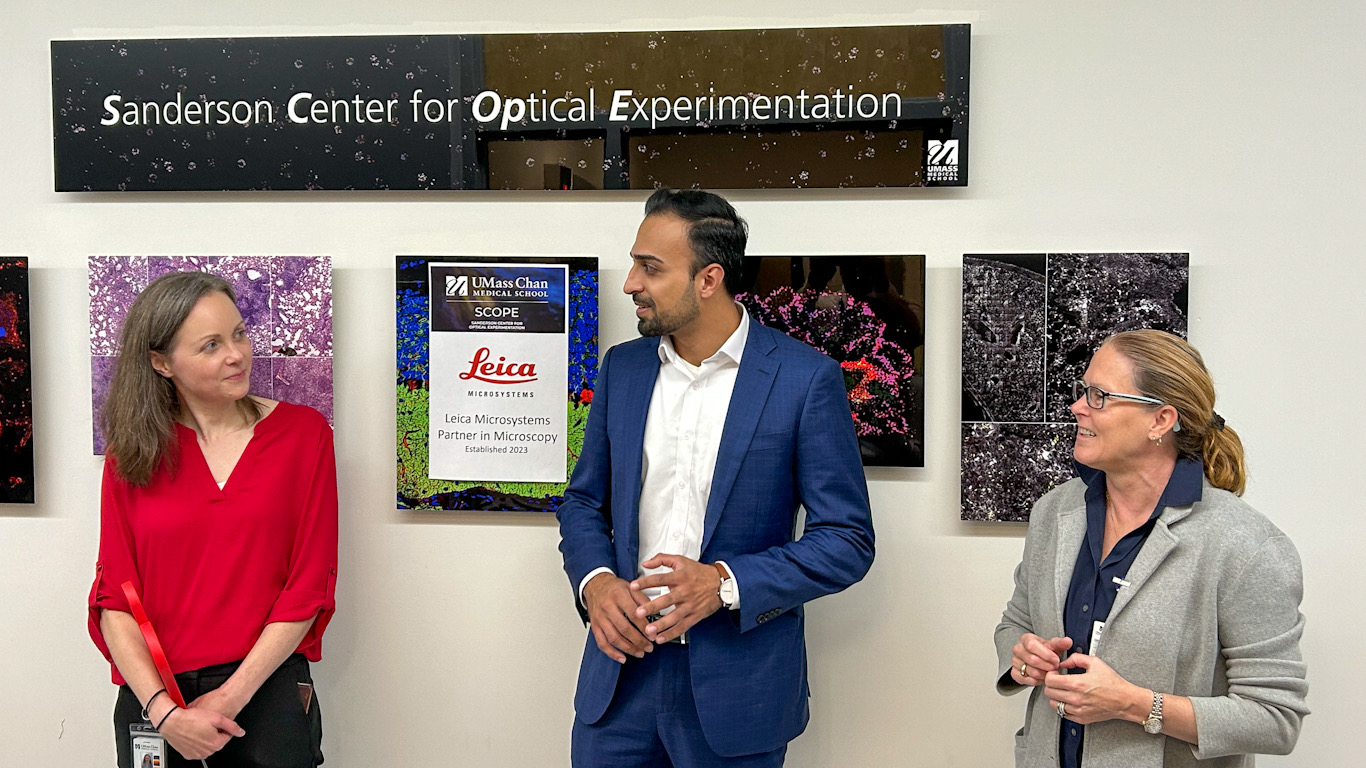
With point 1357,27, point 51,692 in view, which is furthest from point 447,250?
point 1357,27

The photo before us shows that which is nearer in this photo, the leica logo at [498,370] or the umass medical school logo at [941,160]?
the umass medical school logo at [941,160]

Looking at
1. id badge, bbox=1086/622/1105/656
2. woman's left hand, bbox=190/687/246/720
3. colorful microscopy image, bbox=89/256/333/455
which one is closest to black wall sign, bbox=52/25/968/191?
colorful microscopy image, bbox=89/256/333/455

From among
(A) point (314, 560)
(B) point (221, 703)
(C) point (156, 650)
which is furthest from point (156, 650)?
(A) point (314, 560)

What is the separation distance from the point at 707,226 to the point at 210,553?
1.41m

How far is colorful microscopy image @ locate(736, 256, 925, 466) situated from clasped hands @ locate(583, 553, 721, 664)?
30.2 inches

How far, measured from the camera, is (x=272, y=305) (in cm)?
269

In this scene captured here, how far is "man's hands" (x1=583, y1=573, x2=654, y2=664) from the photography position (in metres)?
2.06

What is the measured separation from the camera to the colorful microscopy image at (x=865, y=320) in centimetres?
257

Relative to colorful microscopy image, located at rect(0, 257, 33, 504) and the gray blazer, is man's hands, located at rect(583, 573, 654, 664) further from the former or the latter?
colorful microscopy image, located at rect(0, 257, 33, 504)

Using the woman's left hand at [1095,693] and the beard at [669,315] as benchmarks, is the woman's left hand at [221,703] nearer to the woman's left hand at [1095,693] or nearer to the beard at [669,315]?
the beard at [669,315]

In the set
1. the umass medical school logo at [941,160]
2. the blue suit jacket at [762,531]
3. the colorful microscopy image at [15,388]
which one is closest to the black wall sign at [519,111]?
the umass medical school logo at [941,160]

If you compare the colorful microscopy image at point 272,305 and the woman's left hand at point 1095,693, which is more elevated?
the colorful microscopy image at point 272,305

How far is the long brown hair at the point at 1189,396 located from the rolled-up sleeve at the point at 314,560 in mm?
1861

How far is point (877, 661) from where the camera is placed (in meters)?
2.68
